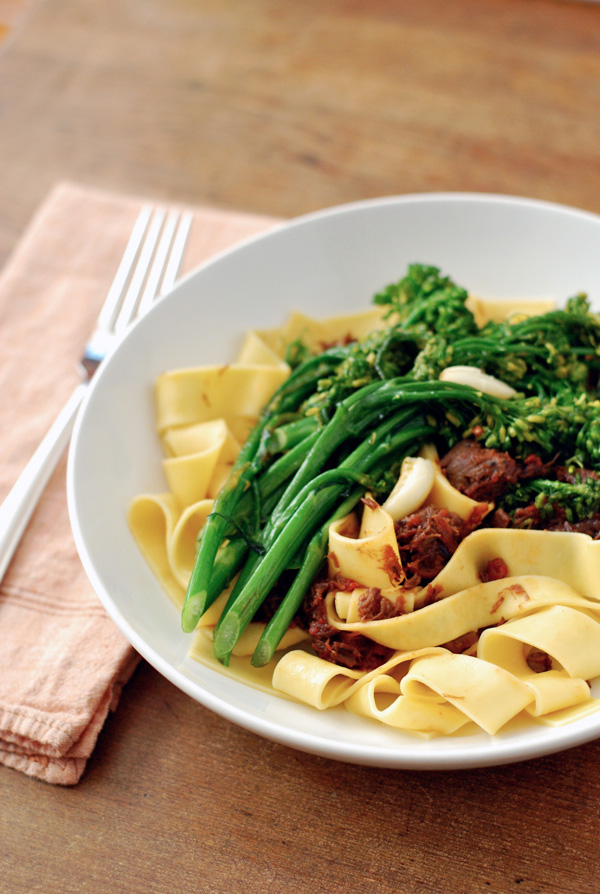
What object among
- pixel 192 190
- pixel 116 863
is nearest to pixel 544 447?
pixel 116 863

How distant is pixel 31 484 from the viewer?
3250 millimetres

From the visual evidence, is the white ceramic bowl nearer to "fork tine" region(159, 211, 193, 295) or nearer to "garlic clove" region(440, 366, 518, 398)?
"fork tine" region(159, 211, 193, 295)

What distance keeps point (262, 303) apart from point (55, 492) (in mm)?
1395

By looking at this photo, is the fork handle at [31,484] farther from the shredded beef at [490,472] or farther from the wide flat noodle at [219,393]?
the shredded beef at [490,472]

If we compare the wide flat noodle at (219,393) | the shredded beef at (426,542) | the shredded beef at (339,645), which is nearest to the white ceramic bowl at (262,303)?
the wide flat noodle at (219,393)

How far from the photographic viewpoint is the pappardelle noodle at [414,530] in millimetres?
2514

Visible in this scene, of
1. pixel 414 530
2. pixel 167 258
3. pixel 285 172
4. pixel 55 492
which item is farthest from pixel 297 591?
pixel 285 172

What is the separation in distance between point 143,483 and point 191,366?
68 centimetres

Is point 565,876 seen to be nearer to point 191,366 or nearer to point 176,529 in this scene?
point 176,529

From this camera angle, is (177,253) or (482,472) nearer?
(482,472)

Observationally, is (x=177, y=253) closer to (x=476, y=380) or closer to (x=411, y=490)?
(x=476, y=380)

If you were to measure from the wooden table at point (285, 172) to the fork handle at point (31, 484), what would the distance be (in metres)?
0.81

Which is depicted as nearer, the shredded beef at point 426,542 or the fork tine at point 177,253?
the shredded beef at point 426,542

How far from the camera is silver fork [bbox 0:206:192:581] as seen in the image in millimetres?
3184
